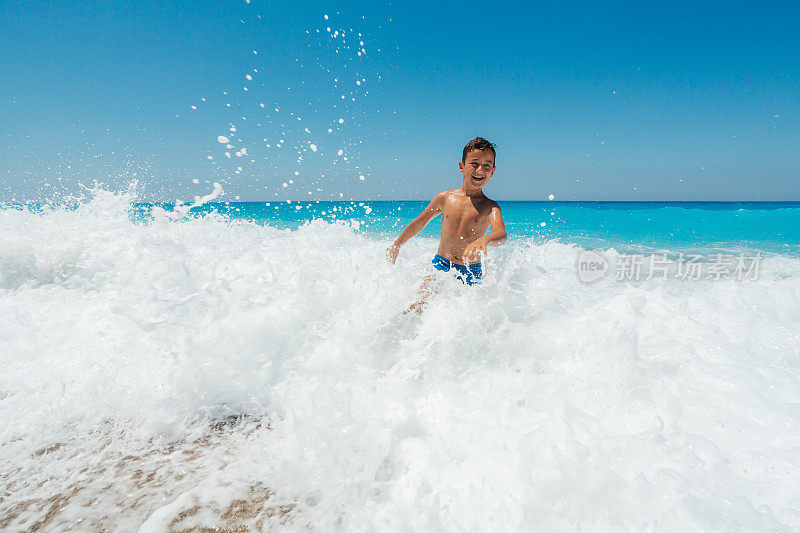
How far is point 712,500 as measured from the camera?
149 centimetres

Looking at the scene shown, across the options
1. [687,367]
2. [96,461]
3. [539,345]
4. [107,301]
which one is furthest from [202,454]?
[687,367]

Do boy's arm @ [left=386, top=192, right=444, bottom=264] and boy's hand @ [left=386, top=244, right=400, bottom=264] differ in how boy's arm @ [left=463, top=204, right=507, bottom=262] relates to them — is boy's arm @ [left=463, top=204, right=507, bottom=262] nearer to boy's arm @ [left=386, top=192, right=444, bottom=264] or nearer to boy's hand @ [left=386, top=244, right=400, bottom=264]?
boy's arm @ [left=386, top=192, right=444, bottom=264]

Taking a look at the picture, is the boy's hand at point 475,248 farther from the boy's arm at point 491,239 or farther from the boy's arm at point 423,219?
the boy's arm at point 423,219

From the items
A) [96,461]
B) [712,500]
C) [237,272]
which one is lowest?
[96,461]

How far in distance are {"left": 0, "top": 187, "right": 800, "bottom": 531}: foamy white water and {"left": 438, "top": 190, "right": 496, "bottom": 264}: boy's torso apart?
34cm

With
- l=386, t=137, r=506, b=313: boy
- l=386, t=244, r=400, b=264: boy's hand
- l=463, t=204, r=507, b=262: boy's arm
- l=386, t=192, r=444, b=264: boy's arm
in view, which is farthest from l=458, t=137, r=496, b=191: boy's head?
l=386, t=244, r=400, b=264: boy's hand

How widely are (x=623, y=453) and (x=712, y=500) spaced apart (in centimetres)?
33

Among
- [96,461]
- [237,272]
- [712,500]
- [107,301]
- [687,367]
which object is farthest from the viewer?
[237,272]

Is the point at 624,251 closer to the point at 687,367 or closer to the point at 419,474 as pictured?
the point at 687,367

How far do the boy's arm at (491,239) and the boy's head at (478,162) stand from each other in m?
0.31

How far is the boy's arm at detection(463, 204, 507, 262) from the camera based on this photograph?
278cm

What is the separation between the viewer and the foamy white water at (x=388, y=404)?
1541mm

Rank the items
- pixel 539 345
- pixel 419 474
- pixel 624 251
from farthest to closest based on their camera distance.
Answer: pixel 624 251
pixel 539 345
pixel 419 474

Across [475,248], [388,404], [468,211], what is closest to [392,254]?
[468,211]
